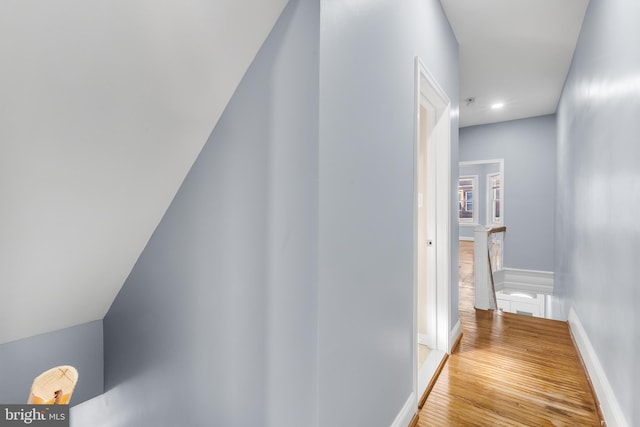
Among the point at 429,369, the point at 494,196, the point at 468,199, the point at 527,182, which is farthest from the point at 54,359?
the point at 468,199

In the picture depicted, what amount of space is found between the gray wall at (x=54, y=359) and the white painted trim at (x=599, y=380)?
299 cm

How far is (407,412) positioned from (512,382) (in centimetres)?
95

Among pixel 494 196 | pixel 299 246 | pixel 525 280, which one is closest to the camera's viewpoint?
pixel 299 246

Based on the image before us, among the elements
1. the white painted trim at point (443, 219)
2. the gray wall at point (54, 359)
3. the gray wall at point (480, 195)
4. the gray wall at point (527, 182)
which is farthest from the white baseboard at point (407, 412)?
the gray wall at point (480, 195)

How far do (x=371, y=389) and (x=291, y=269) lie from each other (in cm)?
68

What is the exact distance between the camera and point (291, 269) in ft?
3.60

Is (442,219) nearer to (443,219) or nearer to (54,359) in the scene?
(443,219)

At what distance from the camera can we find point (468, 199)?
906 cm

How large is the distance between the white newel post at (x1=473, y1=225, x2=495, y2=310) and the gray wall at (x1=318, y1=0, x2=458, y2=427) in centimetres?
210

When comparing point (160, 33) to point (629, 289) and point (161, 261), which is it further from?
point (629, 289)

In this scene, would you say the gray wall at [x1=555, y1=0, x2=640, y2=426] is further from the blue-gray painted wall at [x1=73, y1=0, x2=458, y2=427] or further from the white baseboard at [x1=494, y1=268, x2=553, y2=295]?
the white baseboard at [x1=494, y1=268, x2=553, y2=295]

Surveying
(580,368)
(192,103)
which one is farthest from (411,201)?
(580,368)

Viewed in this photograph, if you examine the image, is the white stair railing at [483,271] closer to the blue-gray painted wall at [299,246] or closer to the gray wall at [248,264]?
the blue-gray painted wall at [299,246]

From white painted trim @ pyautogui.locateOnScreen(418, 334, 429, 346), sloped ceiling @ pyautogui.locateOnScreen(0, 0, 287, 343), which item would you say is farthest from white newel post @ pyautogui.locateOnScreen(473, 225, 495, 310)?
sloped ceiling @ pyautogui.locateOnScreen(0, 0, 287, 343)
